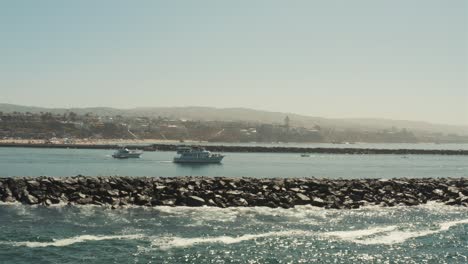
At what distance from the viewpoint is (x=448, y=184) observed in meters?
43.8

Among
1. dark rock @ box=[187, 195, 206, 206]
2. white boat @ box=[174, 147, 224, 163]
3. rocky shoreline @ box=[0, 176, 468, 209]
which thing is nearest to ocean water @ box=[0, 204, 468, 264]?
dark rock @ box=[187, 195, 206, 206]

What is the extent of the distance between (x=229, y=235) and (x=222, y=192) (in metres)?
11.7

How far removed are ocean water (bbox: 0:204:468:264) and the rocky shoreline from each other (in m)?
1.69

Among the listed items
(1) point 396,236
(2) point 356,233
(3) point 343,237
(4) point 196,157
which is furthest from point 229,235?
(4) point 196,157

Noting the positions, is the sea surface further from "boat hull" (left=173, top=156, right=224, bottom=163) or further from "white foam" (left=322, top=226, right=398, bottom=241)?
"boat hull" (left=173, top=156, right=224, bottom=163)

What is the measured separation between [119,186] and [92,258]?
Answer: 17.3 metres

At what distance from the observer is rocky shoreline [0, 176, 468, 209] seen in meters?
33.0

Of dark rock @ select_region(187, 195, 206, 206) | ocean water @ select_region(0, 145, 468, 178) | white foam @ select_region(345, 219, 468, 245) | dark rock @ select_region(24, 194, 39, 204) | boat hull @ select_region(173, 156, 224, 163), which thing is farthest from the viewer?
boat hull @ select_region(173, 156, 224, 163)

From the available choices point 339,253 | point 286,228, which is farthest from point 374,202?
point 339,253

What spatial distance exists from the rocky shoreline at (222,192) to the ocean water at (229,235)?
66.4 inches

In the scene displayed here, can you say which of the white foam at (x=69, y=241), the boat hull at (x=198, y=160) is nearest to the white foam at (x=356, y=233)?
the white foam at (x=69, y=241)

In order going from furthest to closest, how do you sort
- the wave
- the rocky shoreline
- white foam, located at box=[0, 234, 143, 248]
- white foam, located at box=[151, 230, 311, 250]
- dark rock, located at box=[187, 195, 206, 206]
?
the rocky shoreline < dark rock, located at box=[187, 195, 206, 206] < the wave < white foam, located at box=[151, 230, 311, 250] < white foam, located at box=[0, 234, 143, 248]

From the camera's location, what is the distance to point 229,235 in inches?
947

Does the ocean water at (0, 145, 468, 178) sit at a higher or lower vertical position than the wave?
lower
